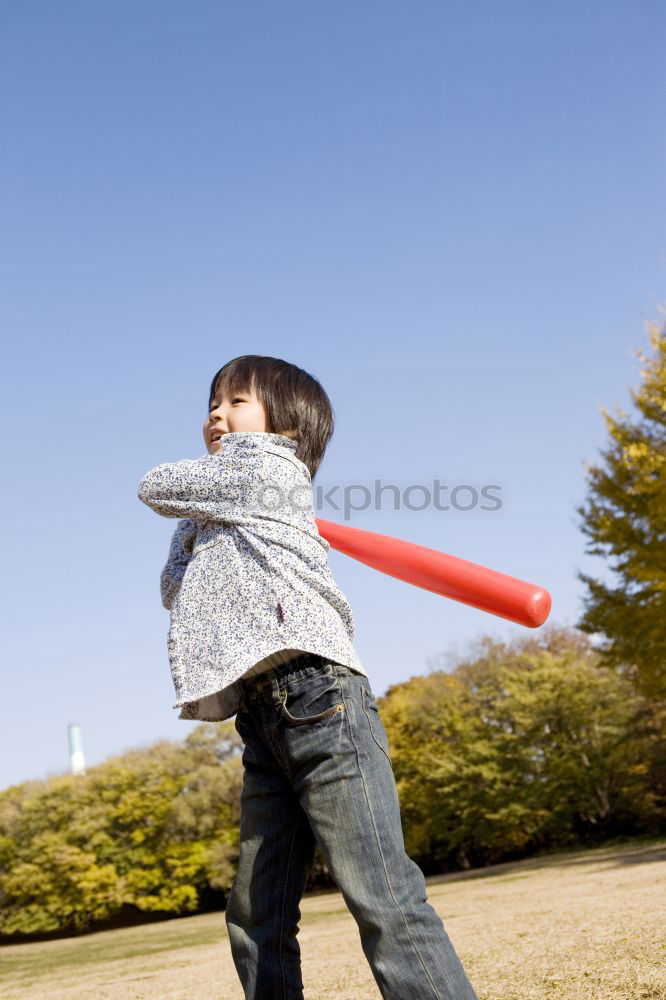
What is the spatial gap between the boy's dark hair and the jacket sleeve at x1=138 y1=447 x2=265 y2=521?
22cm

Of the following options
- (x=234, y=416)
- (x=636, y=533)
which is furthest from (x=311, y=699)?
(x=636, y=533)

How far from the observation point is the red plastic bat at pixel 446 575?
2240 millimetres

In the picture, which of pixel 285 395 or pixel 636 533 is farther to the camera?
pixel 636 533

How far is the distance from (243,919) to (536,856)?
23313mm

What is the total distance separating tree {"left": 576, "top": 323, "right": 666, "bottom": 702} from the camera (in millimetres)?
12773

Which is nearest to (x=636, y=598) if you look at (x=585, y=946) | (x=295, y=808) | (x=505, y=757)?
(x=505, y=757)

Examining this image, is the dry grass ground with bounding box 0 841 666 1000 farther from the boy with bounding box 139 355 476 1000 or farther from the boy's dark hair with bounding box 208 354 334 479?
the boy's dark hair with bounding box 208 354 334 479

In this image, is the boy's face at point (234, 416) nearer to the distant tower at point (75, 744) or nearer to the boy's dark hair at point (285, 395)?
the boy's dark hair at point (285, 395)

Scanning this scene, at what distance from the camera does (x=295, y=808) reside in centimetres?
225

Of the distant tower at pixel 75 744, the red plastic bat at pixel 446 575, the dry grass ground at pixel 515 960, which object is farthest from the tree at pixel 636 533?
the distant tower at pixel 75 744

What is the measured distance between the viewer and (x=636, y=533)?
13.9 meters

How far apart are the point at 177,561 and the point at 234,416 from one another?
17.4 inches

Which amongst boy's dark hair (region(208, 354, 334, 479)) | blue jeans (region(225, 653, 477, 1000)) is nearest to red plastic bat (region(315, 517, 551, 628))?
boy's dark hair (region(208, 354, 334, 479))

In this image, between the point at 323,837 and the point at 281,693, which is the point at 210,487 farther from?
the point at 323,837
